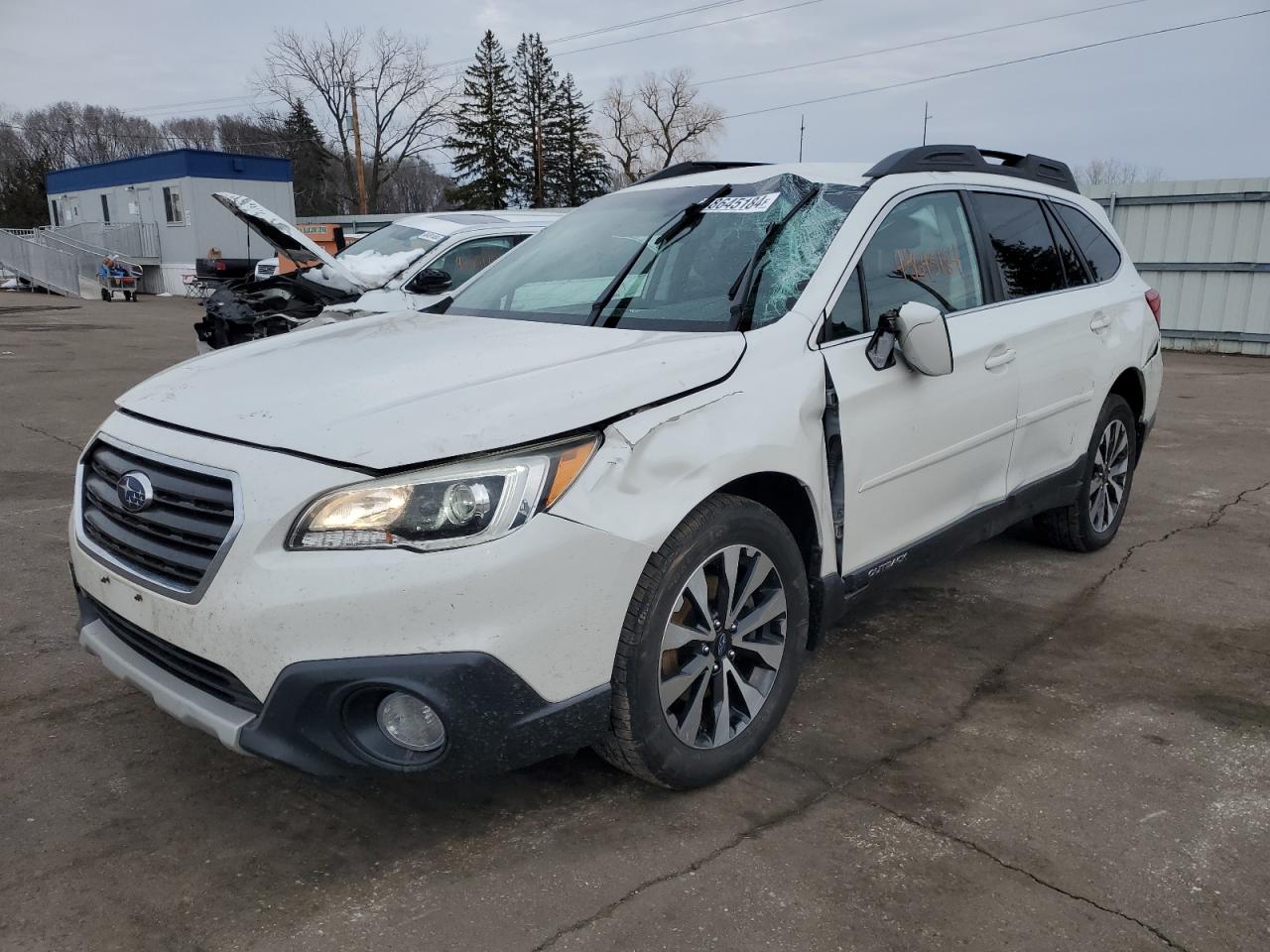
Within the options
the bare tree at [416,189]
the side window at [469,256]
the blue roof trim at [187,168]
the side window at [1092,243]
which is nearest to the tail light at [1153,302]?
the side window at [1092,243]

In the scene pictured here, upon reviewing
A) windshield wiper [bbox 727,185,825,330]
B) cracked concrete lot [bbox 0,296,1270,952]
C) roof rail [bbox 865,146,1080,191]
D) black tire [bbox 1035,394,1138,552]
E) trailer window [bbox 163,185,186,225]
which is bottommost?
cracked concrete lot [bbox 0,296,1270,952]

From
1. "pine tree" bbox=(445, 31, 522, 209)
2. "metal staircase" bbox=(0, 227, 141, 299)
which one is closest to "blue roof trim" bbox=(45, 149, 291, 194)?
"metal staircase" bbox=(0, 227, 141, 299)

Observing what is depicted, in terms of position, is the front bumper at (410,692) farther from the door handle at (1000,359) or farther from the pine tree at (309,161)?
the pine tree at (309,161)

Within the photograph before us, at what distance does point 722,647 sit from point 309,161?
6702cm

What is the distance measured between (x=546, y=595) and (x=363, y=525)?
43cm

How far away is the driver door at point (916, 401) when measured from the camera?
3037 millimetres

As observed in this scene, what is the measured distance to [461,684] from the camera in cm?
215

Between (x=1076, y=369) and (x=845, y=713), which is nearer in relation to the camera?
(x=845, y=713)

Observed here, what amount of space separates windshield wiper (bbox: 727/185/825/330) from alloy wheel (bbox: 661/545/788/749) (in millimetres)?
725

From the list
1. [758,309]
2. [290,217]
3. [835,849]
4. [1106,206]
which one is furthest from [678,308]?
[290,217]

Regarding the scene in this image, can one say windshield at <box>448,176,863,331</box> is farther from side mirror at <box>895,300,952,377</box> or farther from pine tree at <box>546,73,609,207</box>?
pine tree at <box>546,73,609,207</box>

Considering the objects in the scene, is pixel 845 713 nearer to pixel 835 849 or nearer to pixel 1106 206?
pixel 835 849

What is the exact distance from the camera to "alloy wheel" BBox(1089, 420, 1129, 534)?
4.66 metres

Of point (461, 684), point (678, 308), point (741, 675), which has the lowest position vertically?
point (741, 675)
